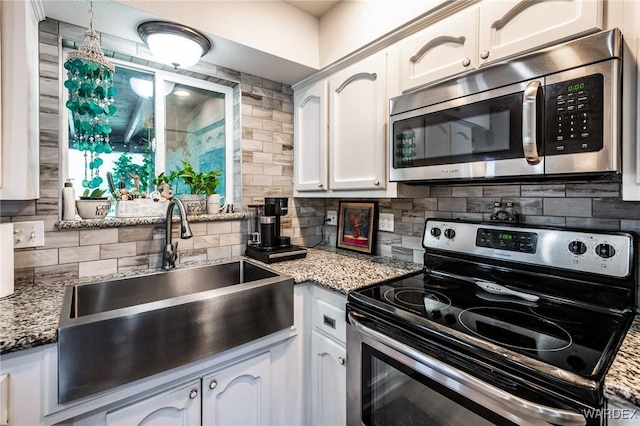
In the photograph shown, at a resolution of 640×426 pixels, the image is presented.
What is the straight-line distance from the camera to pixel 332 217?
7.71ft

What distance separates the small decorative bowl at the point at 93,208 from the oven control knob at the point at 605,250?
6.98 ft

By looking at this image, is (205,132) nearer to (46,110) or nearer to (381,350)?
(46,110)

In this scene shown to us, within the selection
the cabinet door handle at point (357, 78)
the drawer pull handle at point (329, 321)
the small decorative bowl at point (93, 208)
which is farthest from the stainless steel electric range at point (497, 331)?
the small decorative bowl at point (93, 208)

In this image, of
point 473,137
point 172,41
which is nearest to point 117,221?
point 172,41

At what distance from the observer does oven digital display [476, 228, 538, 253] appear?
48.0 inches

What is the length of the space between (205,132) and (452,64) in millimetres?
1537

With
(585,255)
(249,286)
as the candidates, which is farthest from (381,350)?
(585,255)

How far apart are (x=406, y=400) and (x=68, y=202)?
170 centimetres

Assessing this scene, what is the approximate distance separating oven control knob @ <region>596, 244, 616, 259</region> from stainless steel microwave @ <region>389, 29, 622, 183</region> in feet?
1.00

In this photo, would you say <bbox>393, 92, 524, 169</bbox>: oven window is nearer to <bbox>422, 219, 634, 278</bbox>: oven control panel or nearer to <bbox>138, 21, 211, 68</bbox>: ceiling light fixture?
<bbox>422, 219, 634, 278</bbox>: oven control panel

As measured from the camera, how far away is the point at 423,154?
4.45ft

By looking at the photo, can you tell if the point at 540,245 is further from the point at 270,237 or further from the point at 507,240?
the point at 270,237

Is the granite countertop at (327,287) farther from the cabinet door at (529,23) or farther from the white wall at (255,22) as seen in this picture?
the white wall at (255,22)

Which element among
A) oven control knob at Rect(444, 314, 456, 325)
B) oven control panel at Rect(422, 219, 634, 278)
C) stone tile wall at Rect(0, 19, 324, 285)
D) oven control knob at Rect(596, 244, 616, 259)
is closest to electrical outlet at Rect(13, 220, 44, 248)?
stone tile wall at Rect(0, 19, 324, 285)
